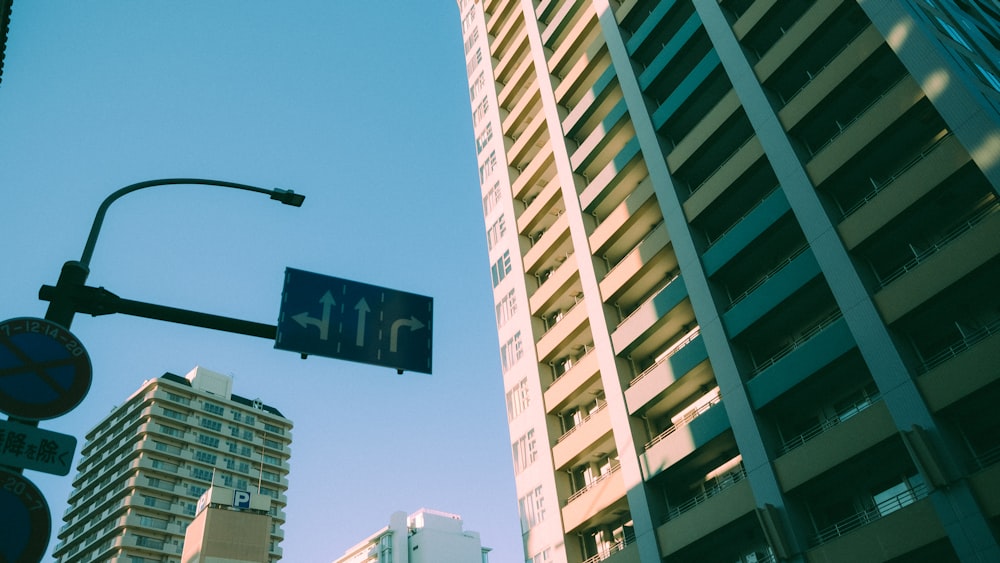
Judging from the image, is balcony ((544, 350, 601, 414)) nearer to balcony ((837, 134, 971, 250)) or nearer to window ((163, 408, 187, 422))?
balcony ((837, 134, 971, 250))

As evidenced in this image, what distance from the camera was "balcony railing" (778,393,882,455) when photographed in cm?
2450

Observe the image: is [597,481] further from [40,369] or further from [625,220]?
[40,369]

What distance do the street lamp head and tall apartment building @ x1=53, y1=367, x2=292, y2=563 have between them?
8382cm

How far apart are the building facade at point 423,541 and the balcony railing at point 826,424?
8190cm

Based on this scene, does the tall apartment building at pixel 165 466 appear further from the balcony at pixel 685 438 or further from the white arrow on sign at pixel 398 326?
the white arrow on sign at pixel 398 326

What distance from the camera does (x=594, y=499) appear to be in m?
31.8

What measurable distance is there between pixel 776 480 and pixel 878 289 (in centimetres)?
732

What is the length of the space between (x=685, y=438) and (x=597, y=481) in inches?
230

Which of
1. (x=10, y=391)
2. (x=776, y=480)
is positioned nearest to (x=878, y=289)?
(x=776, y=480)

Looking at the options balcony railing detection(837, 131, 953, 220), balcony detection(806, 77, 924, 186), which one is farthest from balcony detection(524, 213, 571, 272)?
balcony railing detection(837, 131, 953, 220)

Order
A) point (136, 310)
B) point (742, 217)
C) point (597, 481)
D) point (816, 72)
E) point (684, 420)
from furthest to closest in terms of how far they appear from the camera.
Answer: point (597, 481) < point (742, 217) < point (816, 72) < point (684, 420) < point (136, 310)

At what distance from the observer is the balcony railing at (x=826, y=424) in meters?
24.5

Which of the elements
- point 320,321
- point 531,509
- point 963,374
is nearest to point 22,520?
point 320,321

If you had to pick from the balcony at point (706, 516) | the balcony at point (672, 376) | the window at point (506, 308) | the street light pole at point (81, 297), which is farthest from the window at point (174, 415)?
the street light pole at point (81, 297)
